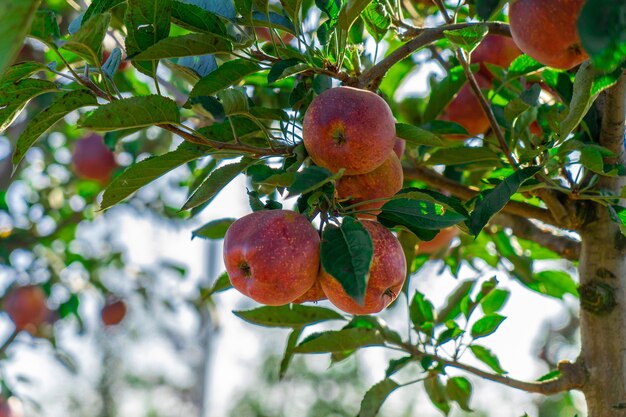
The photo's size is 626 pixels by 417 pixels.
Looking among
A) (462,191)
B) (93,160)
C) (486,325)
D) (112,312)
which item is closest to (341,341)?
(486,325)

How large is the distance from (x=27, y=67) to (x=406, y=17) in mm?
932

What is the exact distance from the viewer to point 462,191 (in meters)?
1.44

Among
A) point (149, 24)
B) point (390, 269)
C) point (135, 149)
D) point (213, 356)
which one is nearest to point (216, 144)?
point (149, 24)

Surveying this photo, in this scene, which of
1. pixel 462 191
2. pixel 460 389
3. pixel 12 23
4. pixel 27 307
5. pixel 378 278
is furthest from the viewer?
pixel 27 307

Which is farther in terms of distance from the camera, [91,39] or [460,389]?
[460,389]

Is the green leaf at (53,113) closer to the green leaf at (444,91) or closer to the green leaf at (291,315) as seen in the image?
the green leaf at (291,315)

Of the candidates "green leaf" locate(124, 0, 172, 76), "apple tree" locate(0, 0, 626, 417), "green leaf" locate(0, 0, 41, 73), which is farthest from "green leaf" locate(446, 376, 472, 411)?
"green leaf" locate(0, 0, 41, 73)

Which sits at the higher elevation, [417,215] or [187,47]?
[187,47]

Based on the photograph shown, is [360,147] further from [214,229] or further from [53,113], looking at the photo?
[214,229]

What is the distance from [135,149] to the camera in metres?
2.91

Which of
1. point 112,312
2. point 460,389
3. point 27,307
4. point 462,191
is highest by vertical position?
point 462,191

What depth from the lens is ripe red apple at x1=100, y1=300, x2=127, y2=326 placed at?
3.70 meters

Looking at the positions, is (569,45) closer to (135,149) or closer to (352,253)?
(352,253)

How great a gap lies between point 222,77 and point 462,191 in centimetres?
56
